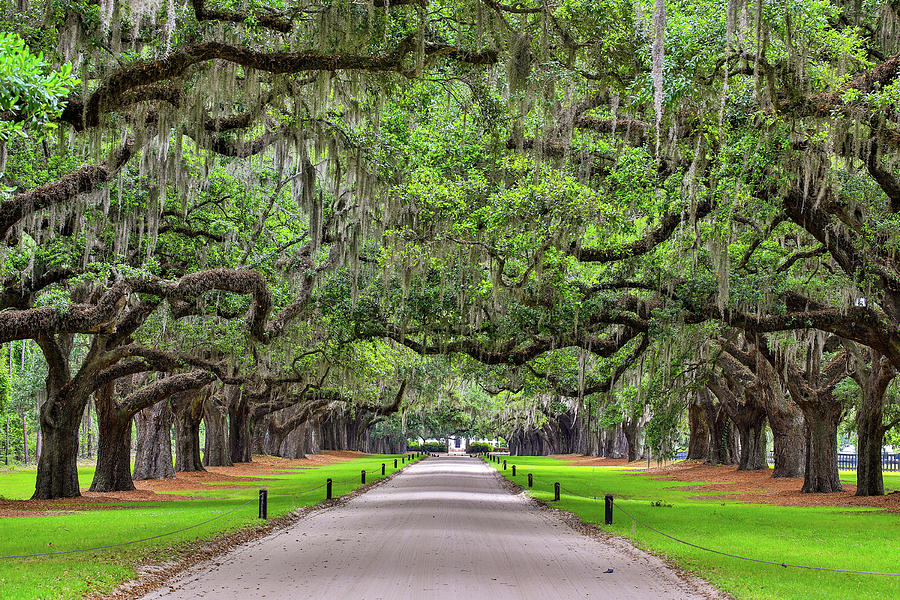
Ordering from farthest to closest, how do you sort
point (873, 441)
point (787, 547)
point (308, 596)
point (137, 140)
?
point (873, 441)
point (787, 547)
point (137, 140)
point (308, 596)

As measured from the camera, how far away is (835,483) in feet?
87.5

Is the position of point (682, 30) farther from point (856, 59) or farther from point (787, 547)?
point (787, 547)

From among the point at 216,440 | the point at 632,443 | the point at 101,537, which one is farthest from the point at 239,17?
the point at 632,443

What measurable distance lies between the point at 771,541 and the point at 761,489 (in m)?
16.5

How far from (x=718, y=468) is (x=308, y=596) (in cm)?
3936

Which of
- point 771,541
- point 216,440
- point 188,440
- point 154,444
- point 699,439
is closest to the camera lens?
point 771,541

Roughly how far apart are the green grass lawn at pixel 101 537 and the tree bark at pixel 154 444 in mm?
5867

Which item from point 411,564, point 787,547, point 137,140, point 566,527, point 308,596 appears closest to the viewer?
point 308,596

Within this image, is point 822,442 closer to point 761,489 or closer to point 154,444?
point 761,489

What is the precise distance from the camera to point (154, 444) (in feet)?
103

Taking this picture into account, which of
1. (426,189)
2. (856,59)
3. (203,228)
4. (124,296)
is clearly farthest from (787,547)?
(203,228)

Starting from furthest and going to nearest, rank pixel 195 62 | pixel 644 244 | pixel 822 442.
Result: 1. pixel 822 442
2. pixel 644 244
3. pixel 195 62

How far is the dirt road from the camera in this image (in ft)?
30.4

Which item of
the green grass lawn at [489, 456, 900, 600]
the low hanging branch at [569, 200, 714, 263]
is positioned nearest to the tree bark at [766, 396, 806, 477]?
the green grass lawn at [489, 456, 900, 600]
